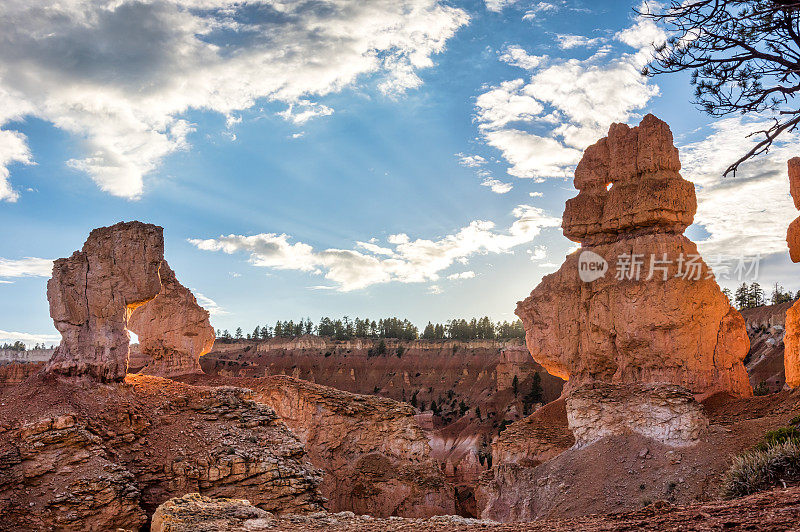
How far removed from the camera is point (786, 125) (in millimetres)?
11648

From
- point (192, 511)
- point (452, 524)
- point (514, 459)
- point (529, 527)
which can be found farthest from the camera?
point (514, 459)

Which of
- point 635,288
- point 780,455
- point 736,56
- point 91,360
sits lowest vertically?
point 780,455

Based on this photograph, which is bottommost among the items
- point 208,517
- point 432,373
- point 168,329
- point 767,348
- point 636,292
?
point 432,373

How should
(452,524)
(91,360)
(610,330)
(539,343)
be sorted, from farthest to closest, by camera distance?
1. (539,343)
2. (610,330)
3. (91,360)
4. (452,524)

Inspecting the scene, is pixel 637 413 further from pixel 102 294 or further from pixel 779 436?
pixel 102 294

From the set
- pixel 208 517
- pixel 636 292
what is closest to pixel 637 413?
pixel 636 292

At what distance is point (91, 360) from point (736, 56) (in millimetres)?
17455

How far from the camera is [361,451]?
24.2 metres

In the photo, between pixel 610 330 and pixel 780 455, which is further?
pixel 610 330

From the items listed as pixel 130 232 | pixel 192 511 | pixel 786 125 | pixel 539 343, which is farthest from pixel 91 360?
pixel 539 343

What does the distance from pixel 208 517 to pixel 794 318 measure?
25329 mm

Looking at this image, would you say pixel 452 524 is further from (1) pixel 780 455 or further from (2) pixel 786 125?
(2) pixel 786 125

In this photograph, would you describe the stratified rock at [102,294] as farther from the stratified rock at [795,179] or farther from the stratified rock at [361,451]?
the stratified rock at [795,179]

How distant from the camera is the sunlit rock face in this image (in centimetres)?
2728
